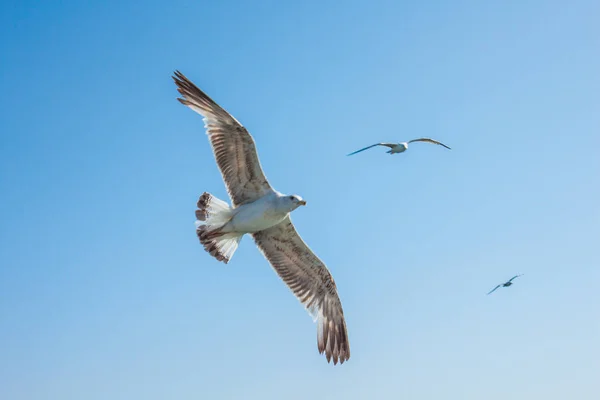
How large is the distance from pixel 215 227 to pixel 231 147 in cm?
164

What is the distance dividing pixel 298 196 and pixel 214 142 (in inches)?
75.4

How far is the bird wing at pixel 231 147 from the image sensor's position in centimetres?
1483

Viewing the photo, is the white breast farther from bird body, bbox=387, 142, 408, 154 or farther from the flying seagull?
bird body, bbox=387, 142, 408, 154

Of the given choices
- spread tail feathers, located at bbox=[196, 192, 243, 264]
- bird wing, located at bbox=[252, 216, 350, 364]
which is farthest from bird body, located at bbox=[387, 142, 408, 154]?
spread tail feathers, located at bbox=[196, 192, 243, 264]

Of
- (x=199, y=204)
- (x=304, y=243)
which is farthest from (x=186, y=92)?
(x=304, y=243)

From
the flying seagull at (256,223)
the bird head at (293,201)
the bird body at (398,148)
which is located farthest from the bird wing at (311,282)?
the bird body at (398,148)

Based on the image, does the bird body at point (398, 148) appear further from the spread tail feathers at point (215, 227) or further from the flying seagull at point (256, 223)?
the spread tail feathers at point (215, 227)

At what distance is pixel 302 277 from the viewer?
656 inches

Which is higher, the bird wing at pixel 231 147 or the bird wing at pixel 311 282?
the bird wing at pixel 231 147

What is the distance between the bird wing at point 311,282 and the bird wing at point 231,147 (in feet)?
3.65

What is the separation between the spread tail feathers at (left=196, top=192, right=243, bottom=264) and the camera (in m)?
15.2

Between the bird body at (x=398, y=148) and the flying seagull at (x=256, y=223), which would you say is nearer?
the flying seagull at (x=256, y=223)

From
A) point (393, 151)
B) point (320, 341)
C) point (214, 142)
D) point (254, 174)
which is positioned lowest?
point (320, 341)

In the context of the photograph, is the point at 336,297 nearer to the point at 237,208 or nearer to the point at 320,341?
the point at 320,341
